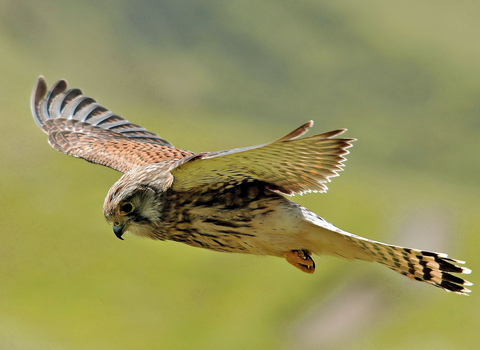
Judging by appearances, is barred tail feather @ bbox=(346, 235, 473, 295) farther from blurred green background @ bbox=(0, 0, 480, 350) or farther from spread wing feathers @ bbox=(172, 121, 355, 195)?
blurred green background @ bbox=(0, 0, 480, 350)

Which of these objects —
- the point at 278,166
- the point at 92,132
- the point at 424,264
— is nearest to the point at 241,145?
the point at 92,132

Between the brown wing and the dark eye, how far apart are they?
5.59ft

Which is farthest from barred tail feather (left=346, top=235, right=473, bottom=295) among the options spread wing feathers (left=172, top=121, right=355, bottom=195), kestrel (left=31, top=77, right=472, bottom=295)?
spread wing feathers (left=172, top=121, right=355, bottom=195)

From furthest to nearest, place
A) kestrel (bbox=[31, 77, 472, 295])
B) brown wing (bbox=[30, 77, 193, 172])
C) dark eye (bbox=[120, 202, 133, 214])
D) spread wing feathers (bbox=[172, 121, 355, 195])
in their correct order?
brown wing (bbox=[30, 77, 193, 172])
dark eye (bbox=[120, 202, 133, 214])
kestrel (bbox=[31, 77, 472, 295])
spread wing feathers (bbox=[172, 121, 355, 195])

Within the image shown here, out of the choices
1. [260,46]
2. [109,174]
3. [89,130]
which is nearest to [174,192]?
[89,130]

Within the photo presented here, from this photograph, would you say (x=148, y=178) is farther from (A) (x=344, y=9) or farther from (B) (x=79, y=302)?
(A) (x=344, y=9)

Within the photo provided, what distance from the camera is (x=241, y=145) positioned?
10656 cm

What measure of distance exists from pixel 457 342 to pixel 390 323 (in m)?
6.83

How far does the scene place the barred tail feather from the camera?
708 centimetres

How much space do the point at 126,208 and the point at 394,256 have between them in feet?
9.41

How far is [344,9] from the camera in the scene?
16412cm

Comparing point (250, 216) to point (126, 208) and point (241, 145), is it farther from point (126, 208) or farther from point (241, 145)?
point (241, 145)

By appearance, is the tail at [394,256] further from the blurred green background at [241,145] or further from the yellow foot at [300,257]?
the blurred green background at [241,145]

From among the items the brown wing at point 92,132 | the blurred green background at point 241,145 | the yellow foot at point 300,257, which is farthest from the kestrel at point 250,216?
the blurred green background at point 241,145
